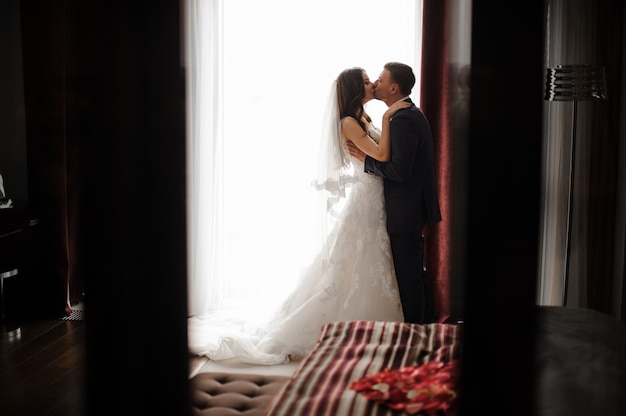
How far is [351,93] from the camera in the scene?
3.22 m

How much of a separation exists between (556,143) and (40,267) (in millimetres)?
2967

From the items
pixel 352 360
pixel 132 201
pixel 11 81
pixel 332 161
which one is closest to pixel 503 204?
pixel 132 201

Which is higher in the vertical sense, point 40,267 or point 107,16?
point 107,16

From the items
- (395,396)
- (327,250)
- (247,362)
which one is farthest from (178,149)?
(327,250)

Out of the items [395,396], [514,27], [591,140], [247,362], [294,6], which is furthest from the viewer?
[294,6]

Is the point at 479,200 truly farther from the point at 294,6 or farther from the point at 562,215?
the point at 294,6

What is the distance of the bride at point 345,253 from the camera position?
310 cm

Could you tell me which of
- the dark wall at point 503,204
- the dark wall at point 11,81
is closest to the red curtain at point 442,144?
the dark wall at point 11,81

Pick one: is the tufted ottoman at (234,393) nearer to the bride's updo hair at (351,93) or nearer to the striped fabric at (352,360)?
the striped fabric at (352,360)

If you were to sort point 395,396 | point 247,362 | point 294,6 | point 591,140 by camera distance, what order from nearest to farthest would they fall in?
1. point 395,396
2. point 247,362
3. point 591,140
4. point 294,6

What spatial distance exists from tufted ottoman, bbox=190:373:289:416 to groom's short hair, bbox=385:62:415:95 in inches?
67.2

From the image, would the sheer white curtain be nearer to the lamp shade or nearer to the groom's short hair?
the groom's short hair

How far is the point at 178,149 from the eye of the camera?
63cm

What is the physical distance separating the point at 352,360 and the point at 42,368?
1539mm
